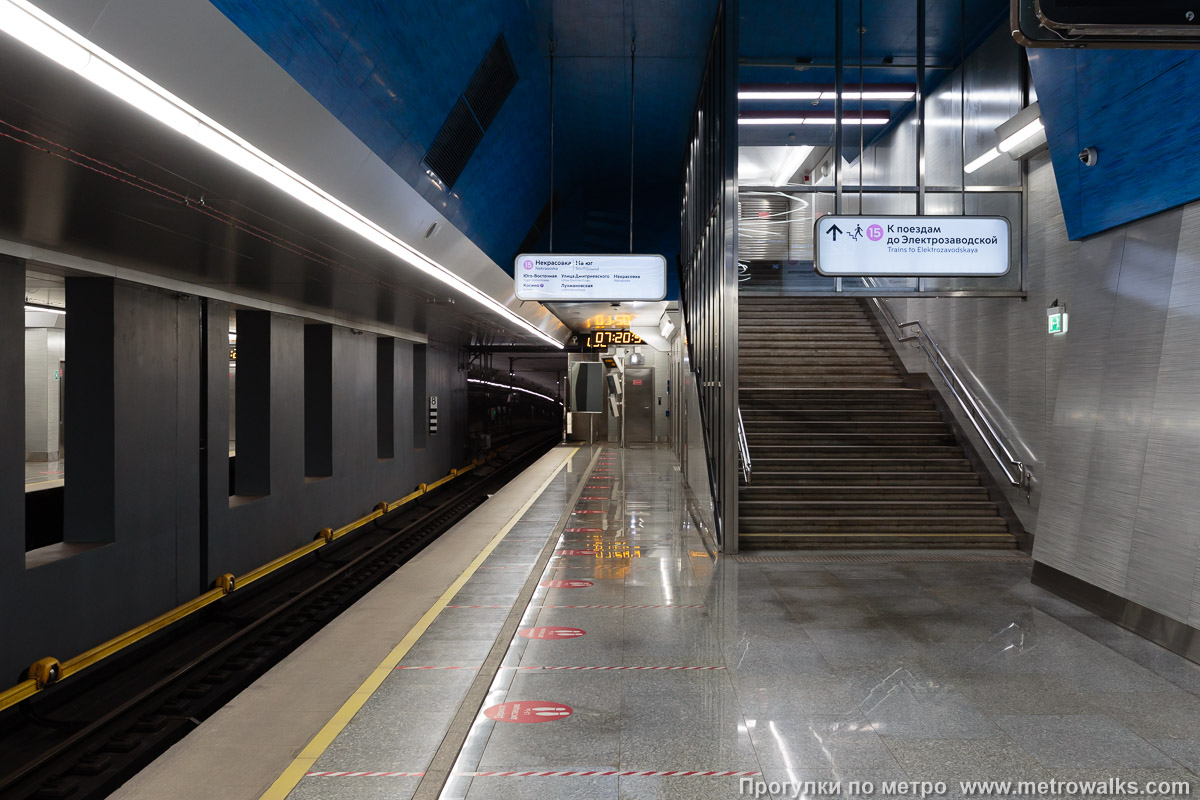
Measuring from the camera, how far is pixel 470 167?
885 centimetres

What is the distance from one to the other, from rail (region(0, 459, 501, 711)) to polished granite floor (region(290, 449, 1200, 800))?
8.04 ft

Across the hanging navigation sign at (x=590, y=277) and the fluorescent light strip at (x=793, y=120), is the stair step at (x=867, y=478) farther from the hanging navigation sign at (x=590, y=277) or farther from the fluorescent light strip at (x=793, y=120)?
the fluorescent light strip at (x=793, y=120)

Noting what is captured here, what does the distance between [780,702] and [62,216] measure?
479 cm

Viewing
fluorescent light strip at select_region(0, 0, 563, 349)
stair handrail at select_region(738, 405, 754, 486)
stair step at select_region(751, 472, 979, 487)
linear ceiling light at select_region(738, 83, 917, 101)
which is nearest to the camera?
fluorescent light strip at select_region(0, 0, 563, 349)

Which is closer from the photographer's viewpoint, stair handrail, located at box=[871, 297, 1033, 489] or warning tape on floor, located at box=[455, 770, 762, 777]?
warning tape on floor, located at box=[455, 770, 762, 777]

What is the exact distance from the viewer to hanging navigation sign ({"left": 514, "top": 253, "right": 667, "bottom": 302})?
26.2 ft

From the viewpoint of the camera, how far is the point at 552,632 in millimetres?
4949

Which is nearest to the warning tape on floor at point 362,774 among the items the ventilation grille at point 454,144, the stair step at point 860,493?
the stair step at point 860,493

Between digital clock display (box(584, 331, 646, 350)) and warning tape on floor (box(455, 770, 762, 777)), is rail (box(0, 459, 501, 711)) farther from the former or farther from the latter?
digital clock display (box(584, 331, 646, 350))

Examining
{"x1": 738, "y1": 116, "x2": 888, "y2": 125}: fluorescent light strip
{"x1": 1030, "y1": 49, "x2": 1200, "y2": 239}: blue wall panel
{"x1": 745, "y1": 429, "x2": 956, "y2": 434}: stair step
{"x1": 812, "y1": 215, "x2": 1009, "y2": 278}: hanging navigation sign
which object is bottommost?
{"x1": 745, "y1": 429, "x2": 956, "y2": 434}: stair step

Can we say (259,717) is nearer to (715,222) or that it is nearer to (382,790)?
(382,790)

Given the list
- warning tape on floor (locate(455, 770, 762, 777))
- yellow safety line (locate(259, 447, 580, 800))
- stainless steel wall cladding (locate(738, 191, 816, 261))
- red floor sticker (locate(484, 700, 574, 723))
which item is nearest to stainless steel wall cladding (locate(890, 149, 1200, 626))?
stainless steel wall cladding (locate(738, 191, 816, 261))

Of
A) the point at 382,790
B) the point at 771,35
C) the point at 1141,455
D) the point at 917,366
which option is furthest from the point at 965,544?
the point at 382,790

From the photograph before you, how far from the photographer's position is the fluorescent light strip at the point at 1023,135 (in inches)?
281
